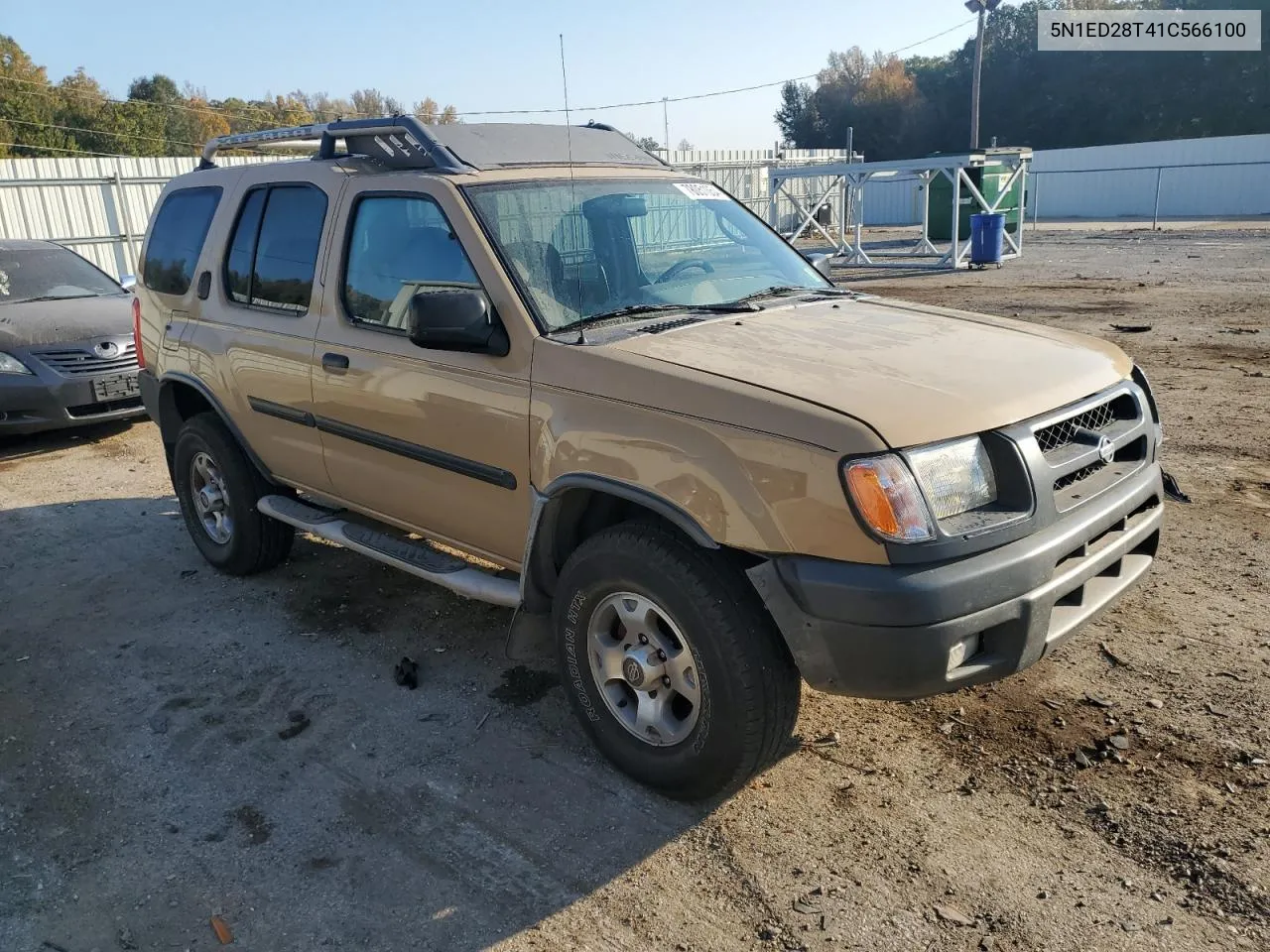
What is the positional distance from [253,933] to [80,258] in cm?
951

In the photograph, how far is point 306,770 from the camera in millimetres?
3572

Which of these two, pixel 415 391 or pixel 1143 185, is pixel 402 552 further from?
pixel 1143 185

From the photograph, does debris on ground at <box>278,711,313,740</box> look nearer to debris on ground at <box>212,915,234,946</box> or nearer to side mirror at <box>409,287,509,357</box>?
debris on ground at <box>212,915,234,946</box>

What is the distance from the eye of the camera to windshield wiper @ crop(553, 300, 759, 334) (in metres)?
3.53

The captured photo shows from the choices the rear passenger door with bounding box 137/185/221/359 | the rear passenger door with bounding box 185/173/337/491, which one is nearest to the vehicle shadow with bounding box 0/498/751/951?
the rear passenger door with bounding box 185/173/337/491

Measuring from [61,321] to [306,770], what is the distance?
689 cm

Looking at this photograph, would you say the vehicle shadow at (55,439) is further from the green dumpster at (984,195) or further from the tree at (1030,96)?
the tree at (1030,96)

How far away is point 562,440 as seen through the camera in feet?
10.8

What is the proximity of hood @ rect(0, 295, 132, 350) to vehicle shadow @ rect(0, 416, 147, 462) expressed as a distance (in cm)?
84

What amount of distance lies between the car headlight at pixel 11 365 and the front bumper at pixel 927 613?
25.3 ft

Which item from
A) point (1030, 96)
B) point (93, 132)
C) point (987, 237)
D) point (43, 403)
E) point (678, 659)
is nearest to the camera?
point (678, 659)

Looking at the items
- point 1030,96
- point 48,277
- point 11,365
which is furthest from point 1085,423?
point 1030,96

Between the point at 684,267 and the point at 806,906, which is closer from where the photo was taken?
the point at 806,906

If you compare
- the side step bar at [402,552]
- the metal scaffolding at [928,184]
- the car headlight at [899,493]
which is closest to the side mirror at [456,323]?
the side step bar at [402,552]
